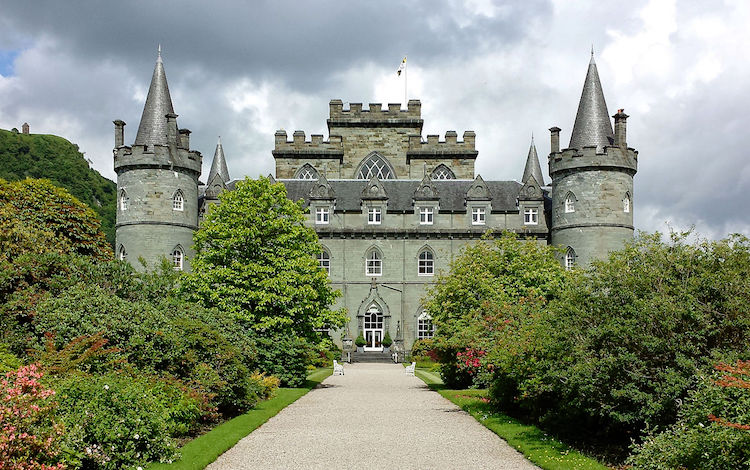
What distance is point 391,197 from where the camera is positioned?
5103 cm

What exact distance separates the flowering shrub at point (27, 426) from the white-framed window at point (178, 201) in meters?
36.6

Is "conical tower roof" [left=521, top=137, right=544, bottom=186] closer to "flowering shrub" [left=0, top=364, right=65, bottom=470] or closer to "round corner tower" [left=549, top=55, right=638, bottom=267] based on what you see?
"round corner tower" [left=549, top=55, right=638, bottom=267]

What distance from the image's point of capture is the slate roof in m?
50.2

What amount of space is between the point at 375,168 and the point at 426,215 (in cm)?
864

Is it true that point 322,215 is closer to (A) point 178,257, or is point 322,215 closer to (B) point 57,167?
(A) point 178,257

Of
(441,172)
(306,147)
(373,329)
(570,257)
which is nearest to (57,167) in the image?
(306,147)

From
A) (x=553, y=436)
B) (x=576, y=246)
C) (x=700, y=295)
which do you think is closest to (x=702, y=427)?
(x=700, y=295)

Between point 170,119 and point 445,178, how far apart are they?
21.2 metres

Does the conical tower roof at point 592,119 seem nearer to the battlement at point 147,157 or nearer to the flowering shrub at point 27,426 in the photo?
the battlement at point 147,157

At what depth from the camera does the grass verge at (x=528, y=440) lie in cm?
1164

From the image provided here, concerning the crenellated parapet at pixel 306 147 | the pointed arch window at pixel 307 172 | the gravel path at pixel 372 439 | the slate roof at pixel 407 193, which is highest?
the crenellated parapet at pixel 306 147

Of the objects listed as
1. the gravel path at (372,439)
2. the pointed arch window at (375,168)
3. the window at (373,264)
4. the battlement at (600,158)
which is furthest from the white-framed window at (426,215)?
the gravel path at (372,439)

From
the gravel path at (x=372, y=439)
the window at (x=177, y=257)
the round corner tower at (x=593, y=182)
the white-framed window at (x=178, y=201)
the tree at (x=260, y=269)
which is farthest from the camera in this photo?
the white-framed window at (x=178, y=201)

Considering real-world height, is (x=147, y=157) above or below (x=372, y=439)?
above
